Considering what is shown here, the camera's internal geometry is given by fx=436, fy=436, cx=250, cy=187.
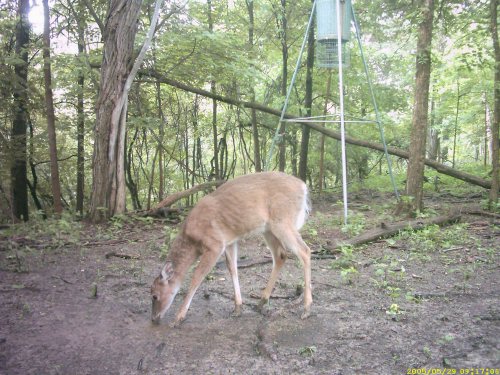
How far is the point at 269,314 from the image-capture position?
4.57 metres

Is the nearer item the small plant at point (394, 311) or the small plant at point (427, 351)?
the small plant at point (427, 351)

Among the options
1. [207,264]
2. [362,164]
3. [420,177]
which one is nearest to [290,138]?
[362,164]

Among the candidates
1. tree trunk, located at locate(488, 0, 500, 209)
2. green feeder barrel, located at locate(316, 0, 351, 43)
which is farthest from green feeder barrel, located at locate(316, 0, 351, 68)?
tree trunk, located at locate(488, 0, 500, 209)

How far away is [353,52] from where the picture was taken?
1423cm

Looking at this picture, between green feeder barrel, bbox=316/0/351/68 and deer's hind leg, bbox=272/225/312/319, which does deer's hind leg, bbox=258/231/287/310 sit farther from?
green feeder barrel, bbox=316/0/351/68

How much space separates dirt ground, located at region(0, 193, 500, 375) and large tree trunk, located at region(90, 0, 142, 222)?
2173 mm

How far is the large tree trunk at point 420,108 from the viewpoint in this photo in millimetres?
8281

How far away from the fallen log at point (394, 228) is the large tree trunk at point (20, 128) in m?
8.43

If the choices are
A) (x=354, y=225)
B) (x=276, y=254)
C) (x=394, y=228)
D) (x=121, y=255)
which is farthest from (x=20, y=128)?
(x=394, y=228)

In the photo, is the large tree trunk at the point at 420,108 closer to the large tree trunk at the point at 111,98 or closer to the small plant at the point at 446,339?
the small plant at the point at 446,339

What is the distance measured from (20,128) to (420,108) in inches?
423

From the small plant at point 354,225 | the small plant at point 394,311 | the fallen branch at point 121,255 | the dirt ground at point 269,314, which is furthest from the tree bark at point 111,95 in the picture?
the small plant at point 394,311

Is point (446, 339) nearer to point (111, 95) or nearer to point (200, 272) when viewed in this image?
point (200, 272)

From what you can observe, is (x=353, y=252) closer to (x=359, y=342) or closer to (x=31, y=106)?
(x=359, y=342)
